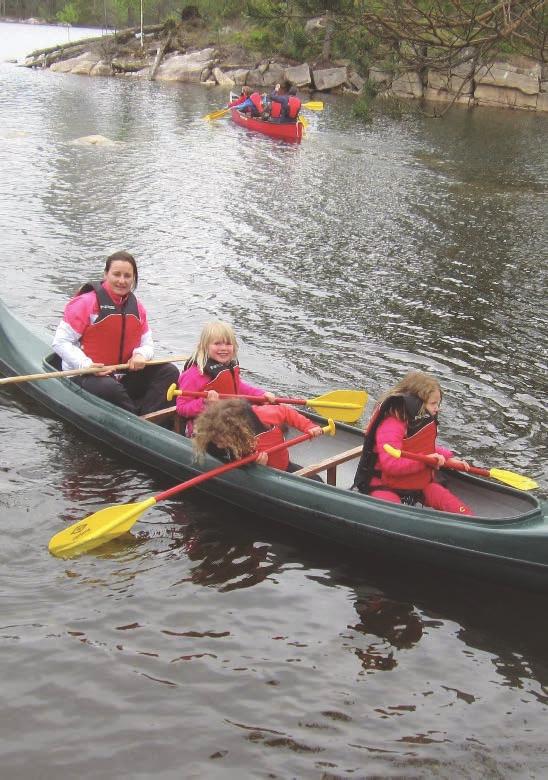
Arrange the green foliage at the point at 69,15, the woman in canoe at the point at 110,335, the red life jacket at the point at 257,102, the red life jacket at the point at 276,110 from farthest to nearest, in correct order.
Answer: the green foliage at the point at 69,15 → the red life jacket at the point at 257,102 → the red life jacket at the point at 276,110 → the woman in canoe at the point at 110,335

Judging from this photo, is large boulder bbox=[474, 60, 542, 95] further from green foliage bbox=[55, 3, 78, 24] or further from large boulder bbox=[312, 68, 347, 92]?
green foliage bbox=[55, 3, 78, 24]

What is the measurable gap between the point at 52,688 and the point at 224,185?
546 inches

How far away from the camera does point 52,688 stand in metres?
4.32

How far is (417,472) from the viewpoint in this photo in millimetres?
5578

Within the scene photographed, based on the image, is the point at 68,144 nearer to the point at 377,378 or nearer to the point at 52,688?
the point at 377,378

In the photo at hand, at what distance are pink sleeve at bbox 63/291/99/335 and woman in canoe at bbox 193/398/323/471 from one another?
5.16ft

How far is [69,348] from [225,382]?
140 cm

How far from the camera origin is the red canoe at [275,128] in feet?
72.5

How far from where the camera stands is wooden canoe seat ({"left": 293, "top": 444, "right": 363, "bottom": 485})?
5.89 m

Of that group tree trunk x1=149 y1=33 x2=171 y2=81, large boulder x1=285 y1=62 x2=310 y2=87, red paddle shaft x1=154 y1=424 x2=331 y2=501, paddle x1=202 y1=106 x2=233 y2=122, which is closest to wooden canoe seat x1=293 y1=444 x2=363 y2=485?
red paddle shaft x1=154 y1=424 x2=331 y2=501

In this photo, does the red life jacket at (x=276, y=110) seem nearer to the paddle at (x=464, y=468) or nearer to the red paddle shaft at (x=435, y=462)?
the paddle at (x=464, y=468)

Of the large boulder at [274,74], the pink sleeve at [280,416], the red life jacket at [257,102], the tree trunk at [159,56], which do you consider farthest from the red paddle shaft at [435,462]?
the tree trunk at [159,56]

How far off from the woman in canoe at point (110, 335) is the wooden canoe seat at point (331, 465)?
5.12ft

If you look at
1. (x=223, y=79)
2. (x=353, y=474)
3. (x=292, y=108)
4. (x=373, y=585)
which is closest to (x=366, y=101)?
(x=353, y=474)
